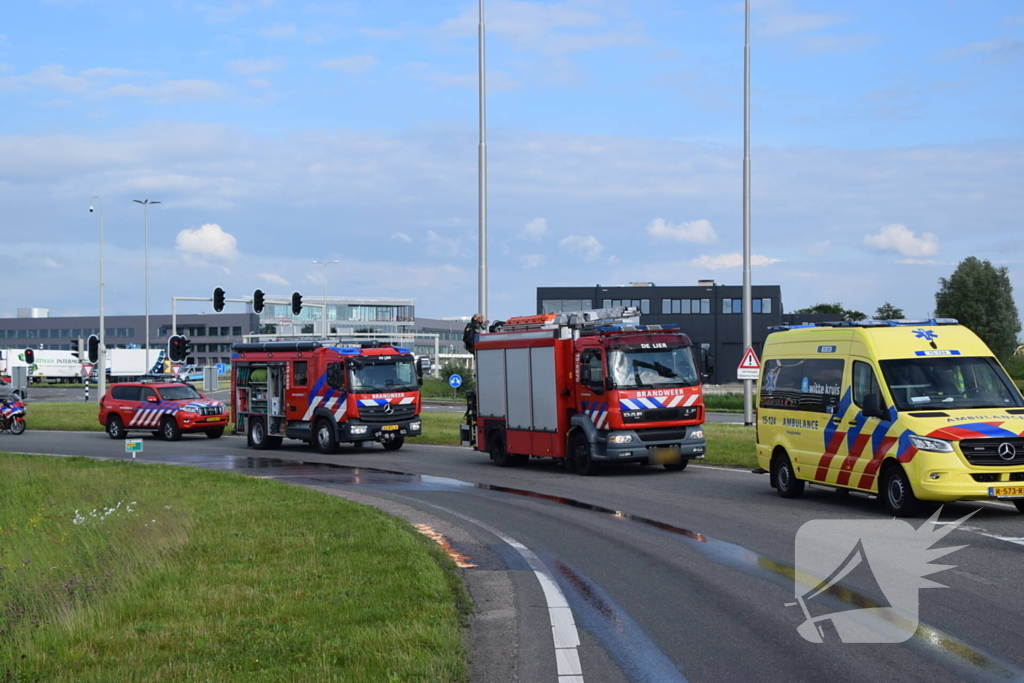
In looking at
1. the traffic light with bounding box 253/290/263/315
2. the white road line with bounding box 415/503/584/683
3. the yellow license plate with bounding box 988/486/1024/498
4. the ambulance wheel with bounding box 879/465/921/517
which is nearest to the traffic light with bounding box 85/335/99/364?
the traffic light with bounding box 253/290/263/315

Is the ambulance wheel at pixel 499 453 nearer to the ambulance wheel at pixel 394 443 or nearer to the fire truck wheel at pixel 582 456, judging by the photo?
the fire truck wheel at pixel 582 456

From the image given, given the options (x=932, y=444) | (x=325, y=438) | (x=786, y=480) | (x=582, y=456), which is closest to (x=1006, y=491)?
(x=932, y=444)

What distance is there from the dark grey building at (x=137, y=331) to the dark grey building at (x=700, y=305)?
63336mm

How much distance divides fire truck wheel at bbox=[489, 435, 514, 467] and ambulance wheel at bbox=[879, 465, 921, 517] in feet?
38.0

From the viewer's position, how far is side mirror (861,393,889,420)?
46.6 feet

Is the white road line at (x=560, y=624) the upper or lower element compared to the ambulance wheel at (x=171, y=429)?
upper

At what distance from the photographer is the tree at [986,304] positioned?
88000mm

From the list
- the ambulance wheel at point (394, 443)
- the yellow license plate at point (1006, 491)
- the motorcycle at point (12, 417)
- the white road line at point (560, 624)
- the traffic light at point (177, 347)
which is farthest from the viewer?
the traffic light at point (177, 347)

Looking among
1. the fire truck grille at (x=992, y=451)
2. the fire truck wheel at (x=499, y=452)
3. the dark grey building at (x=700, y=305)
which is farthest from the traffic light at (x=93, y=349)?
the dark grey building at (x=700, y=305)

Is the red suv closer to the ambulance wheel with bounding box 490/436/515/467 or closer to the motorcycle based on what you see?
the motorcycle

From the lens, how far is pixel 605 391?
70.1 ft

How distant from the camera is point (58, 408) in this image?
191 feet

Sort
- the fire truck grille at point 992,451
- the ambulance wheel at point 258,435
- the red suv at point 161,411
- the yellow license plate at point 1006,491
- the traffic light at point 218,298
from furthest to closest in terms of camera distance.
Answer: the traffic light at point 218,298 < the red suv at point 161,411 < the ambulance wheel at point 258,435 < the fire truck grille at point 992,451 < the yellow license plate at point 1006,491

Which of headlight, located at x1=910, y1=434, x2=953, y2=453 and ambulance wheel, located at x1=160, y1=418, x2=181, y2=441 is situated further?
ambulance wheel, located at x1=160, y1=418, x2=181, y2=441
